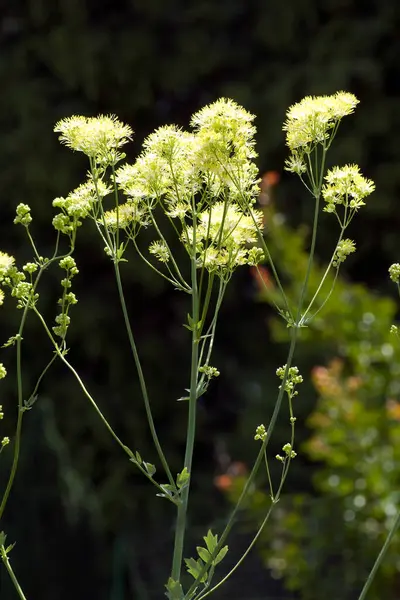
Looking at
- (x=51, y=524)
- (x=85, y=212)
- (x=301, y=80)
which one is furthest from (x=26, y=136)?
(x=85, y=212)

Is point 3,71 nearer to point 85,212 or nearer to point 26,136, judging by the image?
point 26,136

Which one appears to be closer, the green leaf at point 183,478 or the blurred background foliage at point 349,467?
the green leaf at point 183,478

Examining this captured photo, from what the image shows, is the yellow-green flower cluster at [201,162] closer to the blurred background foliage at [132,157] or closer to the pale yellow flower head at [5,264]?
the pale yellow flower head at [5,264]

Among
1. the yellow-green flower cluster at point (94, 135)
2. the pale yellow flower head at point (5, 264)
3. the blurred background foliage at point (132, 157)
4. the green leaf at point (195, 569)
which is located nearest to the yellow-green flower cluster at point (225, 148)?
the yellow-green flower cluster at point (94, 135)

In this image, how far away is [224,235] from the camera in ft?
4.83

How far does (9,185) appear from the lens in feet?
20.9

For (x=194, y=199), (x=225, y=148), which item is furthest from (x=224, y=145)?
(x=194, y=199)

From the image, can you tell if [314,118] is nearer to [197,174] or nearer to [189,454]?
[197,174]

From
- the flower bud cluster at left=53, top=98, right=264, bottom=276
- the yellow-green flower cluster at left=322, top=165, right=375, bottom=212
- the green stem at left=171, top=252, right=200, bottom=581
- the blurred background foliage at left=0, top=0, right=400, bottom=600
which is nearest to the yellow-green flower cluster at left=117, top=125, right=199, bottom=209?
the flower bud cluster at left=53, top=98, right=264, bottom=276

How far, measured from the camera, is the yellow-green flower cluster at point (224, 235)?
1472mm

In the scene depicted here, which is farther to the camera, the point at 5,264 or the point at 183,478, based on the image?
the point at 5,264

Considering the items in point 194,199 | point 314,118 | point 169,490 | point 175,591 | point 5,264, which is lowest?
point 175,591

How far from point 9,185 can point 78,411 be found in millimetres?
1453

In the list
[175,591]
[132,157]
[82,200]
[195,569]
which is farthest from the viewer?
[132,157]
